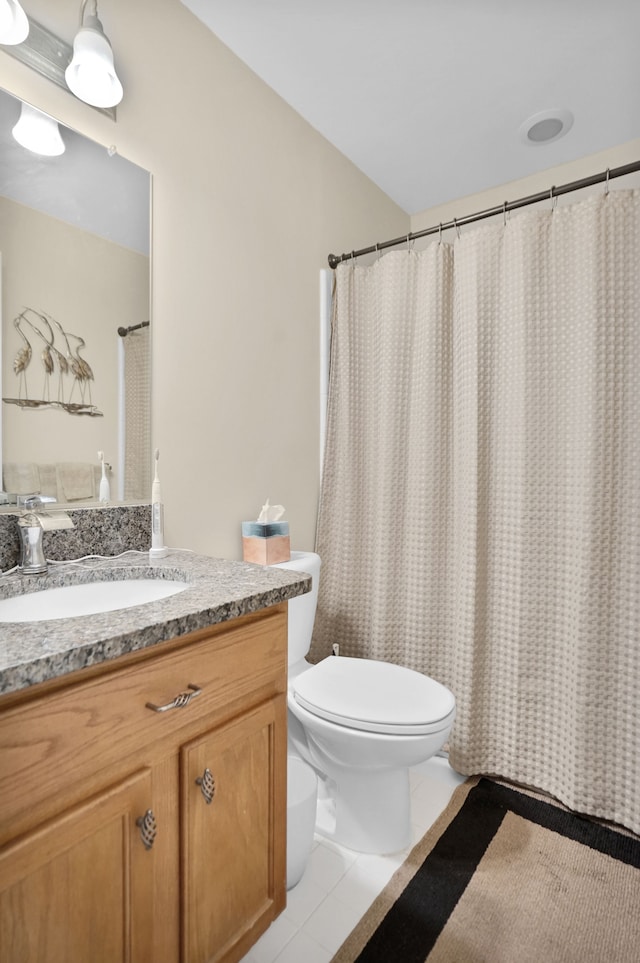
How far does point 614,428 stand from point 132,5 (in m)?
1.84

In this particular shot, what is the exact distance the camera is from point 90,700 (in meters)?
0.65

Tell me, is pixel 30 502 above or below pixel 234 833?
above

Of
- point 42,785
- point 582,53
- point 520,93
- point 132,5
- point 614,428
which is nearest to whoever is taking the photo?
point 42,785

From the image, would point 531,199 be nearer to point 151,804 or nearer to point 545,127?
point 545,127

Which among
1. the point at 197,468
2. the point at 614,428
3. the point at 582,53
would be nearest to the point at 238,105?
the point at 582,53

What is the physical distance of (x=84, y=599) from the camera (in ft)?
3.38

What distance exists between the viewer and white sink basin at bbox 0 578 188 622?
0.93 meters

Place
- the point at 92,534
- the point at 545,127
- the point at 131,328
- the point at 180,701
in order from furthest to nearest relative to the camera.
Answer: the point at 545,127 < the point at 131,328 < the point at 92,534 < the point at 180,701

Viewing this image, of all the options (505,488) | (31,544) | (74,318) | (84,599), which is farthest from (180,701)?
(505,488)

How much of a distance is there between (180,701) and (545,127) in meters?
2.40

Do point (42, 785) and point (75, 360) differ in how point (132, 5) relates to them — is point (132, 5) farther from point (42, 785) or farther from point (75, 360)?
point (42, 785)

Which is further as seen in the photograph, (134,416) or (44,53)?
(134,416)

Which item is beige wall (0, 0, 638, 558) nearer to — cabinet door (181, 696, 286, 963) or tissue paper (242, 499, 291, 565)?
tissue paper (242, 499, 291, 565)

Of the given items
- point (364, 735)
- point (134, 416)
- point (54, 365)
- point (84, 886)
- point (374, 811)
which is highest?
point (54, 365)
